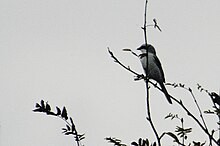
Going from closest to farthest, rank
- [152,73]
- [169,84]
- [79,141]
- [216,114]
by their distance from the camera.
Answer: [79,141]
[216,114]
[169,84]
[152,73]

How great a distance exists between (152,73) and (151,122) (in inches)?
315

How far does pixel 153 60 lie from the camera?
36.7 ft

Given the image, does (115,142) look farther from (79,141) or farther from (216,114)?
(216,114)

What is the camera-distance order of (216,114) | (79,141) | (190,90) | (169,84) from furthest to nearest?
(169,84)
(190,90)
(216,114)
(79,141)

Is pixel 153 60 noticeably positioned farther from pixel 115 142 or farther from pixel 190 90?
pixel 115 142

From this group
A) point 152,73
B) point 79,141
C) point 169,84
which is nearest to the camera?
point 79,141

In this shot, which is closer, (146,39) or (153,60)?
(146,39)

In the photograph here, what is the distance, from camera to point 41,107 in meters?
2.94

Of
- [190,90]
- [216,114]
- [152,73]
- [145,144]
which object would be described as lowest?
[145,144]

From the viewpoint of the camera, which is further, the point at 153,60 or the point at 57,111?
the point at 153,60

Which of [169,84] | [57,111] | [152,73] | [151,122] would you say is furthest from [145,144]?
[152,73]

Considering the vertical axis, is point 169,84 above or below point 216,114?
above

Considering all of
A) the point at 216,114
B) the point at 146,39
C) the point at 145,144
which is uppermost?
the point at 146,39

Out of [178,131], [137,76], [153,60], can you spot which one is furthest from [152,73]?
[178,131]
